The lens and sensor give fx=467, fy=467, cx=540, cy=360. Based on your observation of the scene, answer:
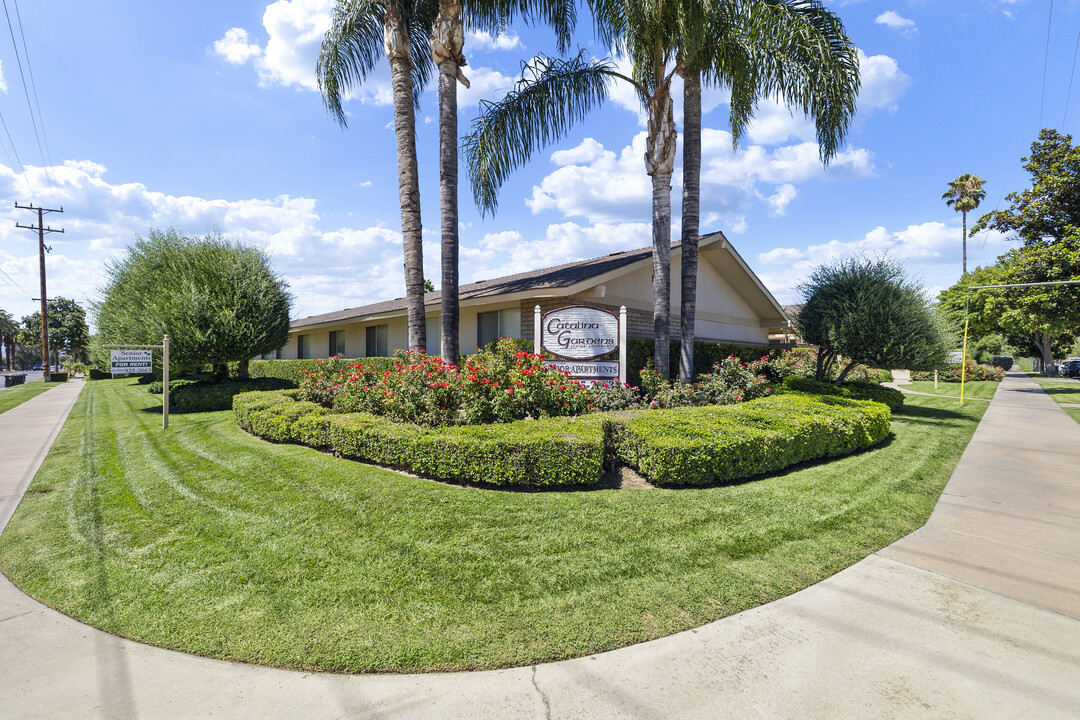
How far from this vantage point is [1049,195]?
2275cm

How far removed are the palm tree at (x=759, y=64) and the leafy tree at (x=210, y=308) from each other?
47.3ft

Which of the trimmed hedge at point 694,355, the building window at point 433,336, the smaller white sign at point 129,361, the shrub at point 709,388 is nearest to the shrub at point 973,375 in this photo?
the trimmed hedge at point 694,355

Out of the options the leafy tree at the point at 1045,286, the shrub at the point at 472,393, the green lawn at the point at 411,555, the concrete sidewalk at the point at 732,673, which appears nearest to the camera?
the concrete sidewalk at the point at 732,673

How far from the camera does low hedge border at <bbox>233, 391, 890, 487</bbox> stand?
229 inches

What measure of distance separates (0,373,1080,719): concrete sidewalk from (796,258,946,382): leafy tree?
11.5m

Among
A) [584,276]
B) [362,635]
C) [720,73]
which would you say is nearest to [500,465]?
[362,635]

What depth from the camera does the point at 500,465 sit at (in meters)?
5.80

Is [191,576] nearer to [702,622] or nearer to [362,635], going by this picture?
[362,635]

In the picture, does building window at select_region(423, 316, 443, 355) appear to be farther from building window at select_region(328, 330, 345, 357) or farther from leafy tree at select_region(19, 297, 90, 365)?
leafy tree at select_region(19, 297, 90, 365)

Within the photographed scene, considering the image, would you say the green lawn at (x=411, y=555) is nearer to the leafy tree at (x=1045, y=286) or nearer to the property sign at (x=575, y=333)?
the property sign at (x=575, y=333)

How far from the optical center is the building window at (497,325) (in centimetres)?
1327

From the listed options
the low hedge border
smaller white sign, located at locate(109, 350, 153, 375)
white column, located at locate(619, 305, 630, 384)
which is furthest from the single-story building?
smaller white sign, located at locate(109, 350, 153, 375)

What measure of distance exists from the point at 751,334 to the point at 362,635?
68.8ft

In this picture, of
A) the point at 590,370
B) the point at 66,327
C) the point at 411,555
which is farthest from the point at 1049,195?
the point at 66,327
